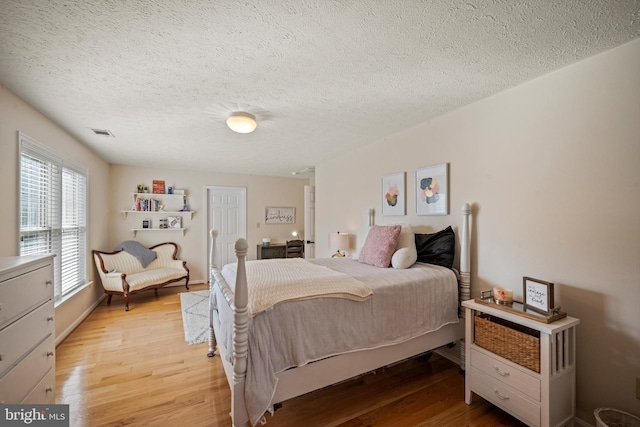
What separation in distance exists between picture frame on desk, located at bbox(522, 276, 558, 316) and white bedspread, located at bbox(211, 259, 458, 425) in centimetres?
54

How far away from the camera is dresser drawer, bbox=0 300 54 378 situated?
1176mm

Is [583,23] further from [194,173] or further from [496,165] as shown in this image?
[194,173]

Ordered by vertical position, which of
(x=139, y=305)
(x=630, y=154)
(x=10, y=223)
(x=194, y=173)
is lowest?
(x=139, y=305)

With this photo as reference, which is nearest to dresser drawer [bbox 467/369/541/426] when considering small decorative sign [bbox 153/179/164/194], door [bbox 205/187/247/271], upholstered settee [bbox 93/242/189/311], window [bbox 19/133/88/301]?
window [bbox 19/133/88/301]

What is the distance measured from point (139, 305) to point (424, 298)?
406 cm

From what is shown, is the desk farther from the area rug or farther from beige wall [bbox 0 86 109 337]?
beige wall [bbox 0 86 109 337]

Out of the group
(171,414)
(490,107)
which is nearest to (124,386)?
(171,414)

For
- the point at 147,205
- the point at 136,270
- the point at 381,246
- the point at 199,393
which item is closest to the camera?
the point at 199,393

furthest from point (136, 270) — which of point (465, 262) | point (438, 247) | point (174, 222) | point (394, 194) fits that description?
point (465, 262)

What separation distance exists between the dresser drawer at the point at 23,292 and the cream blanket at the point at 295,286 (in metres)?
1.08

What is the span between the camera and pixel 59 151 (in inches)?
107

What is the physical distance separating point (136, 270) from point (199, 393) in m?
3.19

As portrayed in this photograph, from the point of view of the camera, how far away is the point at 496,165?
2.07 meters

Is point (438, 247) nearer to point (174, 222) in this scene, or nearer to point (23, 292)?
point (23, 292)
